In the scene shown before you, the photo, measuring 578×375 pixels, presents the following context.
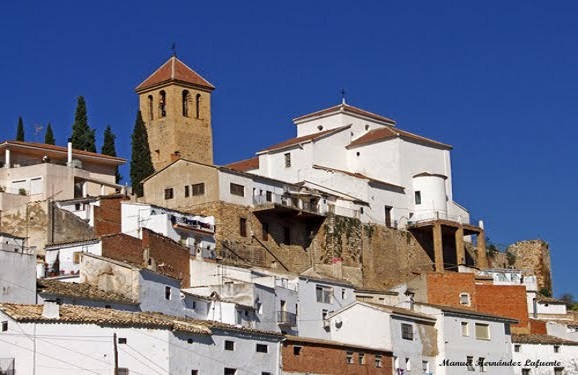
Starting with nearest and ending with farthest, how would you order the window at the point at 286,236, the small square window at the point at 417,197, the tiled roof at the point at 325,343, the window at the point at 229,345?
the window at the point at 229,345, the tiled roof at the point at 325,343, the window at the point at 286,236, the small square window at the point at 417,197

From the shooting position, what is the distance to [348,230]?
84500 mm

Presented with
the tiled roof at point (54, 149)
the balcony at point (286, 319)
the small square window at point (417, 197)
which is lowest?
the balcony at point (286, 319)

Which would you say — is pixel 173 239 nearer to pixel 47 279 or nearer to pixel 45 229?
pixel 45 229

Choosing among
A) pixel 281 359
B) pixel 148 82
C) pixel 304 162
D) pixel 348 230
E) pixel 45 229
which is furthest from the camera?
pixel 148 82

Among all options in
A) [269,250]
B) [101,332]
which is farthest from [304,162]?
[101,332]

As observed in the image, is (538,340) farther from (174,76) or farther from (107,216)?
(174,76)

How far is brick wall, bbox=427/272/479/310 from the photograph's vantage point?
80.8 m

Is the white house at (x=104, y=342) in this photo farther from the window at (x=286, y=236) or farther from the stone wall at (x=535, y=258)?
the stone wall at (x=535, y=258)

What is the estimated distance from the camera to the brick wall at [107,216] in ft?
248

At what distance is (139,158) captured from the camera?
93000mm

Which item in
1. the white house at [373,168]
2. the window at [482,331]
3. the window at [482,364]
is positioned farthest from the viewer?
the white house at [373,168]

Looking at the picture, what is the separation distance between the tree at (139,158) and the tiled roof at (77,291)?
28.2 meters

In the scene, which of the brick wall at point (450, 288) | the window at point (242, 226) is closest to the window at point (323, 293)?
the window at point (242, 226)

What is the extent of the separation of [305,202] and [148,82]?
69.6 ft
